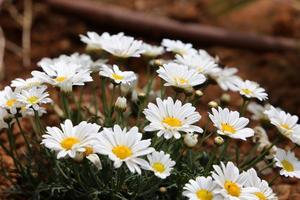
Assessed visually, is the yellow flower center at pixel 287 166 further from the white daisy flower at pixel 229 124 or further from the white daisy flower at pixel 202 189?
the white daisy flower at pixel 202 189

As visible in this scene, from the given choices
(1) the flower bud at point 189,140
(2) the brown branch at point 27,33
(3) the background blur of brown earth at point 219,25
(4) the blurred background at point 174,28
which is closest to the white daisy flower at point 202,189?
(1) the flower bud at point 189,140

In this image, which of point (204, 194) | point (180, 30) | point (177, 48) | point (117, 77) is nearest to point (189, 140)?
point (204, 194)

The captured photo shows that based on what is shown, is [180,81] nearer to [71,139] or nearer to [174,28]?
[71,139]

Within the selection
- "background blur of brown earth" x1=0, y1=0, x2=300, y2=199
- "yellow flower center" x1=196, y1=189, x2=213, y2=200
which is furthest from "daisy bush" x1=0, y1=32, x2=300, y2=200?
"background blur of brown earth" x1=0, y1=0, x2=300, y2=199

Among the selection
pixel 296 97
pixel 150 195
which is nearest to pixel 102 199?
pixel 150 195

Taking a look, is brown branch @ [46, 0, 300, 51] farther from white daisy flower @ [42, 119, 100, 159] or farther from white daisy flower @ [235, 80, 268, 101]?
white daisy flower @ [42, 119, 100, 159]
